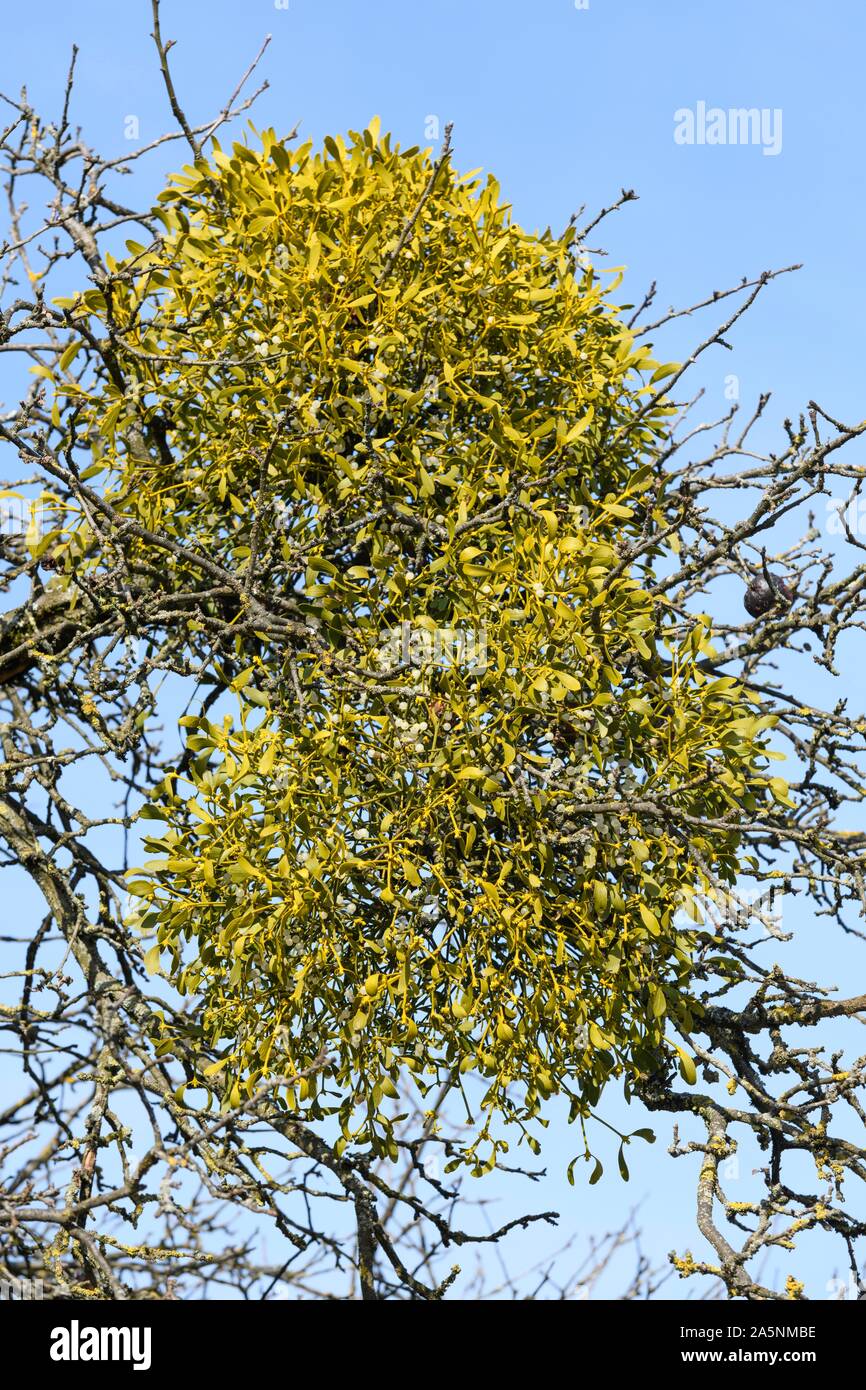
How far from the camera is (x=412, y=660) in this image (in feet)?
8.04

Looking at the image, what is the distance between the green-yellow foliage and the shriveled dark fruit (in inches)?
13.1

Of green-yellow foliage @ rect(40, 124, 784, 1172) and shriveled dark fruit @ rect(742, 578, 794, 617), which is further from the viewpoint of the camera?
shriveled dark fruit @ rect(742, 578, 794, 617)

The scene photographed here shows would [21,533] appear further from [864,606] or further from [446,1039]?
[864,606]

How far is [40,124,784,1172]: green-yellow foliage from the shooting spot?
242cm

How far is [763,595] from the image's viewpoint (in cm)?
305

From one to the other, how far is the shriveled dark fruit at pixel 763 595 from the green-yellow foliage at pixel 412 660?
13.1 inches

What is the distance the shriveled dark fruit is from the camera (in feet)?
10.00

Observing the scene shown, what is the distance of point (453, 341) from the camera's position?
273 cm

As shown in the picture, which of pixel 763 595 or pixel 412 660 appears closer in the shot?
pixel 412 660

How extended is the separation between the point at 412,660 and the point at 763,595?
94cm

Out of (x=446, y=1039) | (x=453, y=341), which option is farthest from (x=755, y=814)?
(x=453, y=341)

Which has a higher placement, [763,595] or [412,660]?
[763,595]

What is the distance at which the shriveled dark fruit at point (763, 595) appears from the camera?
3047 millimetres
